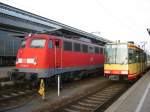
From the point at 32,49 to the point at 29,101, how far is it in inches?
163

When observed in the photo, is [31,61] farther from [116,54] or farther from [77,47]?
[116,54]

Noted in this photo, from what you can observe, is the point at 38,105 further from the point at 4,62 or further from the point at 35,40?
the point at 4,62

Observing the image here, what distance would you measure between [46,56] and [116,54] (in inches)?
220

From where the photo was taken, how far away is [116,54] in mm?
18234

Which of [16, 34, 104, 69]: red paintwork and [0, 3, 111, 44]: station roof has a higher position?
[0, 3, 111, 44]: station roof

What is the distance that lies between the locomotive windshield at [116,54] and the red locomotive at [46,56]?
7.51ft

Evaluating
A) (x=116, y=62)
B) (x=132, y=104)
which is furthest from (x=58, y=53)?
(x=132, y=104)

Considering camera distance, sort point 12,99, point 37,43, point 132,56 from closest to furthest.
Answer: point 12,99 < point 37,43 < point 132,56

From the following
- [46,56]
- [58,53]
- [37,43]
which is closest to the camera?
[46,56]

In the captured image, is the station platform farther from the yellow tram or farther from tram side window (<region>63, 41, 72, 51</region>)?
tram side window (<region>63, 41, 72, 51</region>)

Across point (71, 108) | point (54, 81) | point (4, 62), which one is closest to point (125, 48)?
point (54, 81)

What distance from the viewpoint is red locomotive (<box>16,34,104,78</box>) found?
48.4 feet

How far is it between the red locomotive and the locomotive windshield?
2.29 m

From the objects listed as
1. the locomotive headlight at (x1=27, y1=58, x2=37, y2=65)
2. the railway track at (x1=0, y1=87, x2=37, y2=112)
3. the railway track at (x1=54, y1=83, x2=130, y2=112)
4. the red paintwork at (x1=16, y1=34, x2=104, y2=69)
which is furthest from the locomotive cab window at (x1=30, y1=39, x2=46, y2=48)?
the railway track at (x1=54, y1=83, x2=130, y2=112)
